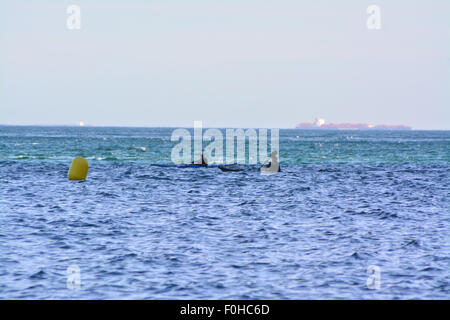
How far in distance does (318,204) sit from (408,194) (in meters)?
8.21

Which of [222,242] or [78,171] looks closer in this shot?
[222,242]

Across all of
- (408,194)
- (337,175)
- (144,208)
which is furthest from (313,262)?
(337,175)

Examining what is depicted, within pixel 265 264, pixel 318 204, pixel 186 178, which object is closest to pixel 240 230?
pixel 265 264

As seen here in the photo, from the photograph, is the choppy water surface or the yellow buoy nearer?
the choppy water surface

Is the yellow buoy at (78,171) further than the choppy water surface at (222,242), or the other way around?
the yellow buoy at (78,171)

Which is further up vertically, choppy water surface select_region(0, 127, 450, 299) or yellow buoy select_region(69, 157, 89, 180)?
yellow buoy select_region(69, 157, 89, 180)

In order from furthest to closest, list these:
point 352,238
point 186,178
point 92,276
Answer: point 186,178
point 352,238
point 92,276

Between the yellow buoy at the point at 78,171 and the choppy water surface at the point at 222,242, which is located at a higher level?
the yellow buoy at the point at 78,171

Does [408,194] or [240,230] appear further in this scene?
[408,194]

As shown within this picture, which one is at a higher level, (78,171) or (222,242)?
(78,171)

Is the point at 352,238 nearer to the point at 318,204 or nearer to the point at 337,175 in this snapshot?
the point at 318,204

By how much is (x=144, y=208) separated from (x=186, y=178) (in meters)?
17.5

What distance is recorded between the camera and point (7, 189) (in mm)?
35594
